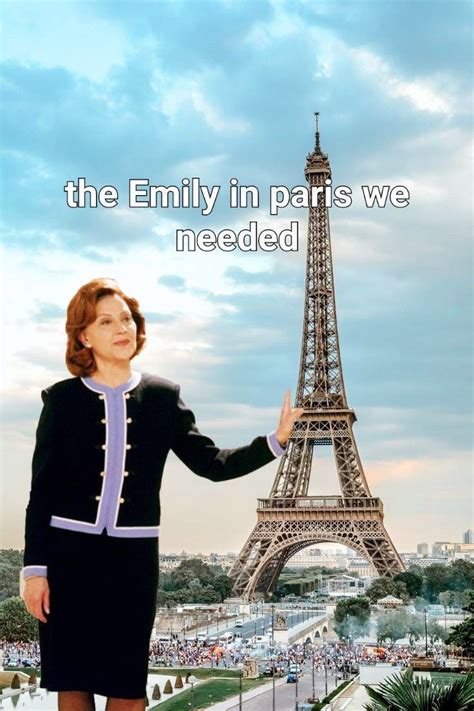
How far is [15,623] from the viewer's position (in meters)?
31.3

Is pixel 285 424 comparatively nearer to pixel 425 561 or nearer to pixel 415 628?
pixel 415 628

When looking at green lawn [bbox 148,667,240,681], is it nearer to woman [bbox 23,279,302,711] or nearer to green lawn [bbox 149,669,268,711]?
green lawn [bbox 149,669,268,711]

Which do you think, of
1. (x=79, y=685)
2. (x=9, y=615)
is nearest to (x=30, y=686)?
(x=9, y=615)

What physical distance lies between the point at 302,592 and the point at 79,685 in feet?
256

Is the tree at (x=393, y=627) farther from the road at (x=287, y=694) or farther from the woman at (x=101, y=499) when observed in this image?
the woman at (x=101, y=499)

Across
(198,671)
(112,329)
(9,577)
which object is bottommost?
(198,671)

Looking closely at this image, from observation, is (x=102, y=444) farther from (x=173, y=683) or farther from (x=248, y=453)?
(x=173, y=683)

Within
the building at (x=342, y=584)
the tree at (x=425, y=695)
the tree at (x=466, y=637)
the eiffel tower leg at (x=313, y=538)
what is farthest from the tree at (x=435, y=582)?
the tree at (x=425, y=695)

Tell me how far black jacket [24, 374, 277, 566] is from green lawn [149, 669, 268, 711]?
17.2 m

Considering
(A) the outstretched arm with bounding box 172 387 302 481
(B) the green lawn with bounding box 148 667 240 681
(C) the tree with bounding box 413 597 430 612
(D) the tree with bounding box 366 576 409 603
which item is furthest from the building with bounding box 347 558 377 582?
(A) the outstretched arm with bounding box 172 387 302 481

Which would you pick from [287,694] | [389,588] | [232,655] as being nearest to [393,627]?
[232,655]

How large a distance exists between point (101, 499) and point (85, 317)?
2.92 ft

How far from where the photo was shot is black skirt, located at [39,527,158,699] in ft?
16.0

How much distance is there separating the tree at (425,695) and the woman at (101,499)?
200cm
